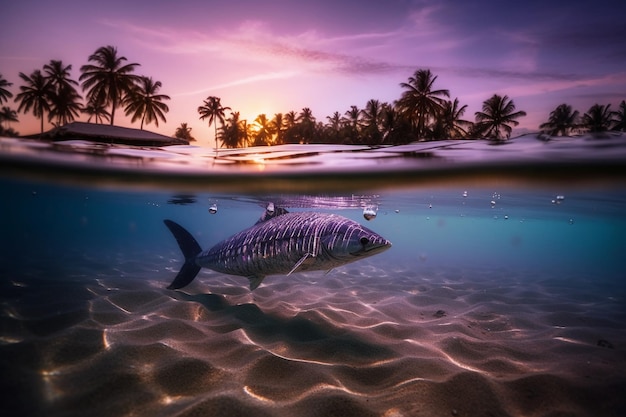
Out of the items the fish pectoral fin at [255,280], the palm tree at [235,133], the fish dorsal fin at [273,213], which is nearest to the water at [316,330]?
the fish pectoral fin at [255,280]

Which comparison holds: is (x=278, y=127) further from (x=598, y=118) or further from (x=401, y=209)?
(x=598, y=118)

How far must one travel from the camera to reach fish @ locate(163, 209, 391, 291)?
5.04 meters

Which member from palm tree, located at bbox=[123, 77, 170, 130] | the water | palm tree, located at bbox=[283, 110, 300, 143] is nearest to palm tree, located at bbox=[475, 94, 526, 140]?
the water

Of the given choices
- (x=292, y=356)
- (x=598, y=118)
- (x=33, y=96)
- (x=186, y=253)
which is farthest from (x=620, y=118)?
(x=33, y=96)

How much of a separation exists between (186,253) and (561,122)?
9.17 metres

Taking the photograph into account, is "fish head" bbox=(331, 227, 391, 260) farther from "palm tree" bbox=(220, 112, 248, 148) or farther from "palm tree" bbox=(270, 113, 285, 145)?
"palm tree" bbox=(220, 112, 248, 148)

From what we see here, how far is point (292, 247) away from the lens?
18.6 ft

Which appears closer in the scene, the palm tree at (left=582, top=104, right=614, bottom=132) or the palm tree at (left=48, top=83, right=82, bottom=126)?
the palm tree at (left=582, top=104, right=614, bottom=132)

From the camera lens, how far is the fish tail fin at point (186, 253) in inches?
292

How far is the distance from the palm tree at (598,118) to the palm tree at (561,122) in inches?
7.8

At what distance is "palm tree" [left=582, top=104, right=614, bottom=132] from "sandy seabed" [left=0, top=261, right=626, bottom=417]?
4.12m

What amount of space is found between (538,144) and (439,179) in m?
3.86

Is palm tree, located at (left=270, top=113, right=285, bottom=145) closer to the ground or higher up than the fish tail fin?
higher up

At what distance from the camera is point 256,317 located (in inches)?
236
